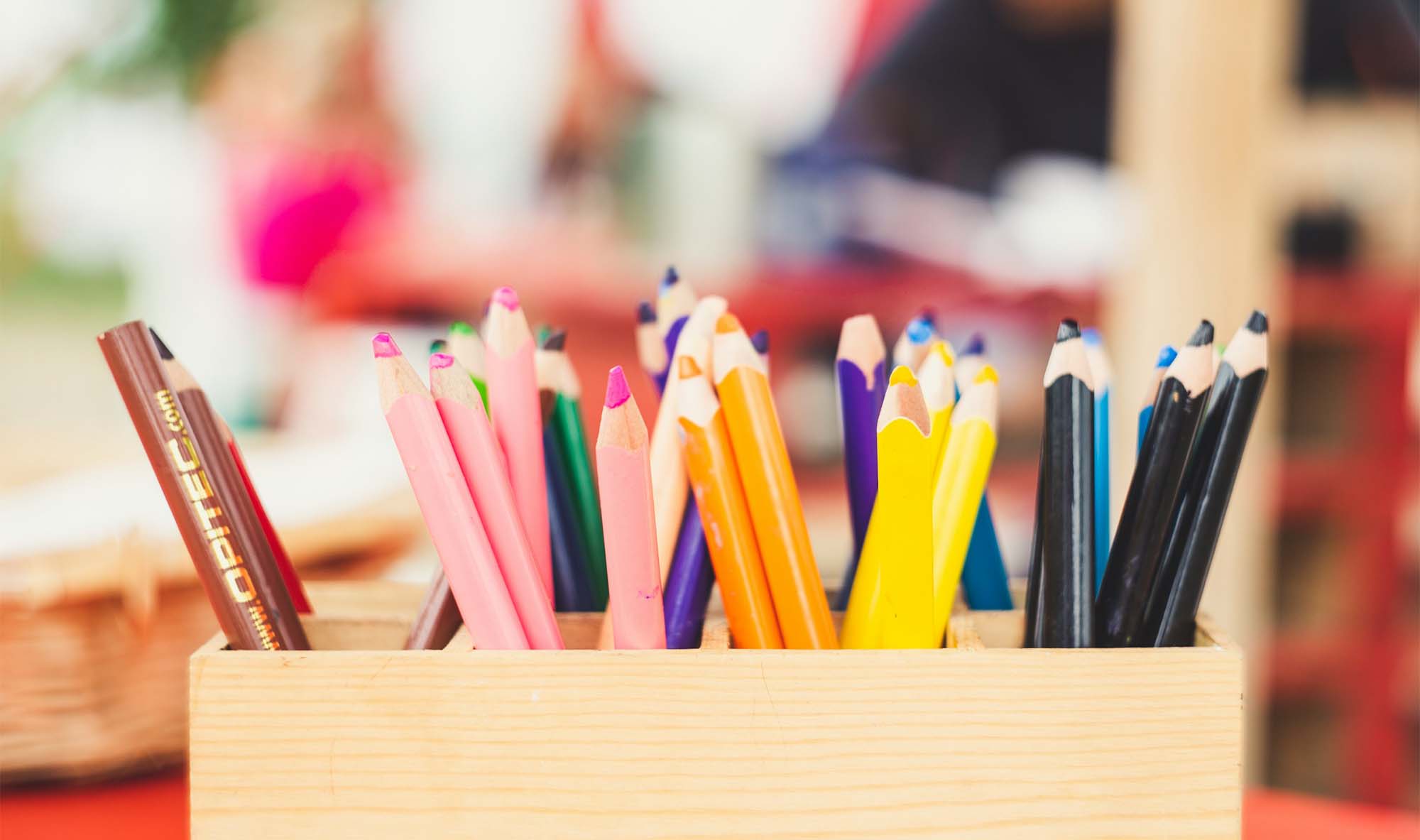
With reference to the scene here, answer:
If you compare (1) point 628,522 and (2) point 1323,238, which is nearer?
(1) point 628,522

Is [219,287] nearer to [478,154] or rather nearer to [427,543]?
[478,154]

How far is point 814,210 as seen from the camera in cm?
98

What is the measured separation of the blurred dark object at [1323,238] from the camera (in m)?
0.97

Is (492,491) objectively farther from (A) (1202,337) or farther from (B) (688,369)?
(A) (1202,337)

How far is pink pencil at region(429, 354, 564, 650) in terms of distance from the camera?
25 cm

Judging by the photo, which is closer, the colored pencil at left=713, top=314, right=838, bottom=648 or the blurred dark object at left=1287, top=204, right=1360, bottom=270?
the colored pencil at left=713, top=314, right=838, bottom=648

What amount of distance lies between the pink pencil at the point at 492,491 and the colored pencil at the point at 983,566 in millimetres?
124

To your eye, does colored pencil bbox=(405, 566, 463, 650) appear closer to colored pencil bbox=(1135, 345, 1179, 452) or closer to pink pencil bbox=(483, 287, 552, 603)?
pink pencil bbox=(483, 287, 552, 603)

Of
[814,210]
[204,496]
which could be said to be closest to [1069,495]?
[204,496]

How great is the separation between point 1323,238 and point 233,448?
1.01 meters

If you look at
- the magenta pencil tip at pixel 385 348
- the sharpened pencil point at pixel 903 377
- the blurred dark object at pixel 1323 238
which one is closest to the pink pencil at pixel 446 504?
the magenta pencil tip at pixel 385 348

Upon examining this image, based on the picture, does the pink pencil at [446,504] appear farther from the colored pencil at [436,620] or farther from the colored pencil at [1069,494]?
the colored pencil at [1069,494]

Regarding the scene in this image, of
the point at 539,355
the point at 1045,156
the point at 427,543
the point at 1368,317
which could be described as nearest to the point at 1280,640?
the point at 1368,317

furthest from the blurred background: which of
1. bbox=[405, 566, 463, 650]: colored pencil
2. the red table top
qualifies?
bbox=[405, 566, 463, 650]: colored pencil
